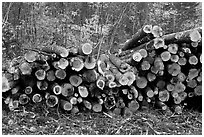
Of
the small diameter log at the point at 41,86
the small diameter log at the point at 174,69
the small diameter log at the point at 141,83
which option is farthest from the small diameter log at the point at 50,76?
the small diameter log at the point at 174,69

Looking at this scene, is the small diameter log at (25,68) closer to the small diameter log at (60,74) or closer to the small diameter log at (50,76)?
the small diameter log at (50,76)

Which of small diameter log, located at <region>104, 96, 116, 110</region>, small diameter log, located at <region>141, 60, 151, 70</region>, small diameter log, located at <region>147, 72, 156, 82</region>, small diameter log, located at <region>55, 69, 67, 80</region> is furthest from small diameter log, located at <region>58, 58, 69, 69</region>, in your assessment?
small diameter log, located at <region>147, 72, 156, 82</region>

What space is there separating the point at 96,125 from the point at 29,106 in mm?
1089

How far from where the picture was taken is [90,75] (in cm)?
422

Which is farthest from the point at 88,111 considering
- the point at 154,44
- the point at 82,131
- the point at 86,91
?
the point at 154,44

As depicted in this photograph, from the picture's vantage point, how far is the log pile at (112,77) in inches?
165

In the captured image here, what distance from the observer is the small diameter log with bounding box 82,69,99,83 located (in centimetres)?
422

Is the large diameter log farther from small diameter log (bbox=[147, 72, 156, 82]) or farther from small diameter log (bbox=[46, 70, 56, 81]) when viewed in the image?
small diameter log (bbox=[46, 70, 56, 81])

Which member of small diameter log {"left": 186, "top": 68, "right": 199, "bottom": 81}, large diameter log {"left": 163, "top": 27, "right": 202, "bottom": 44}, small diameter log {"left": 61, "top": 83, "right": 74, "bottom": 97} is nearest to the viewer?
small diameter log {"left": 61, "top": 83, "right": 74, "bottom": 97}

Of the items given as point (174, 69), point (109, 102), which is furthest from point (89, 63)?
point (174, 69)

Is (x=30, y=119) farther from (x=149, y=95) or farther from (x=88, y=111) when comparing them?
(x=149, y=95)

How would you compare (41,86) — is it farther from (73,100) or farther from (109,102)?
(109,102)

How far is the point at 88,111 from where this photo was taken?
14.6 feet

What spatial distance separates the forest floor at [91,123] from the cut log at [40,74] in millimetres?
462
